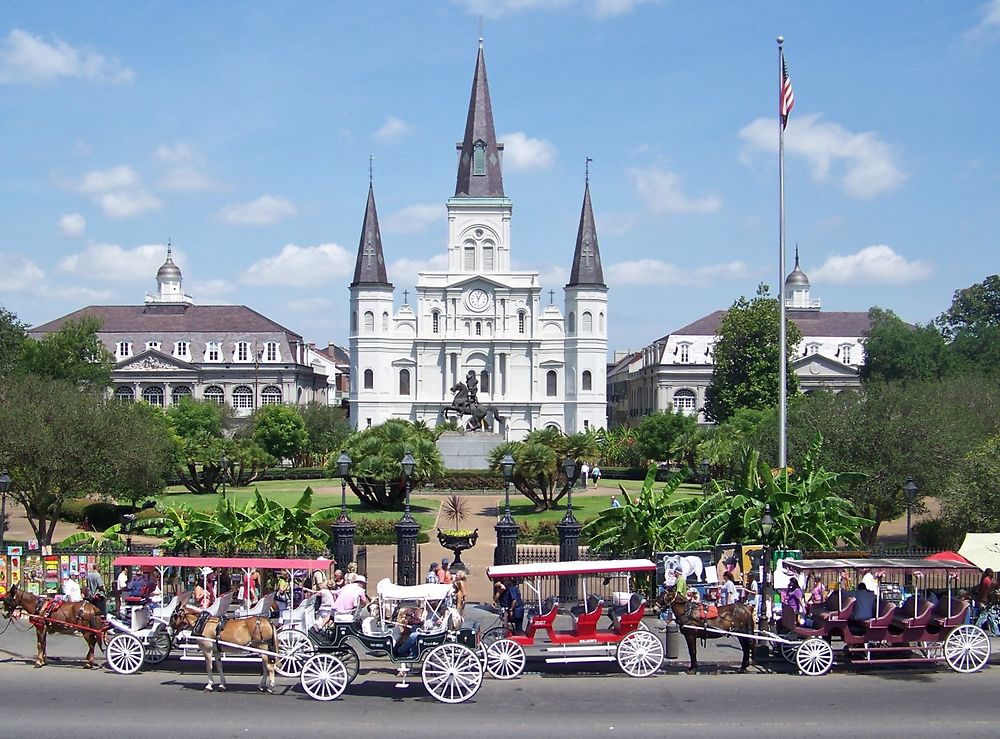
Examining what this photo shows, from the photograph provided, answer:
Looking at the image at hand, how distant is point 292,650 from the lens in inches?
621

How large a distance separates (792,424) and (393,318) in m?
60.7

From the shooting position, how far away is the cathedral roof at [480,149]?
320 feet

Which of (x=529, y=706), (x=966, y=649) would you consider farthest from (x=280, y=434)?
(x=966, y=649)

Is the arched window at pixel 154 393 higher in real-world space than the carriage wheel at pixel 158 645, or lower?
higher

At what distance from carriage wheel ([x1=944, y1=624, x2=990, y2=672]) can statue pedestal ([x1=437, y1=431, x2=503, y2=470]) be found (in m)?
39.1

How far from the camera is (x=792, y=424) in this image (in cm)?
3922

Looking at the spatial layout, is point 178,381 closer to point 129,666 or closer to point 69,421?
point 69,421

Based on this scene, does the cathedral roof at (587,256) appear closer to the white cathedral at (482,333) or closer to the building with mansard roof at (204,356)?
the white cathedral at (482,333)

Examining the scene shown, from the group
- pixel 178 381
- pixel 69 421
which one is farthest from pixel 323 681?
pixel 178 381

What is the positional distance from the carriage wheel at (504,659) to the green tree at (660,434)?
142 ft

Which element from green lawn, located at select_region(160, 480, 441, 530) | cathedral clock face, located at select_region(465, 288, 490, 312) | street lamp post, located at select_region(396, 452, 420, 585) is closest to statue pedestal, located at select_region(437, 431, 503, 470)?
green lawn, located at select_region(160, 480, 441, 530)

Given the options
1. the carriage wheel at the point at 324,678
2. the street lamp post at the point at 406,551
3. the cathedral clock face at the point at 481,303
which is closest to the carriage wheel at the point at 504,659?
the carriage wheel at the point at 324,678

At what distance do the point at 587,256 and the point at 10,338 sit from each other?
48304mm

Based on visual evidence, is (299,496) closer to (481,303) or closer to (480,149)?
(481,303)
